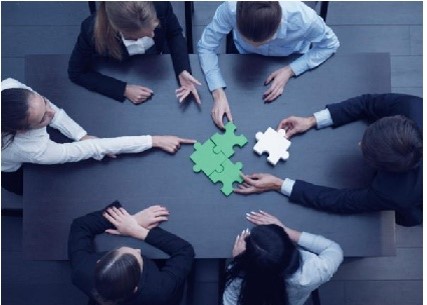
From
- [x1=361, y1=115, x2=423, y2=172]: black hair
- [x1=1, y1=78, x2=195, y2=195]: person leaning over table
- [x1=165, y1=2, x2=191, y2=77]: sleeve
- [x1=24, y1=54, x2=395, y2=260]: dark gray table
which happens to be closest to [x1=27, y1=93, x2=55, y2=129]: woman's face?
[x1=1, y1=78, x2=195, y2=195]: person leaning over table

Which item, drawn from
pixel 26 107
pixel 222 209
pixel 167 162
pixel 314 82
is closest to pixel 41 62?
pixel 26 107

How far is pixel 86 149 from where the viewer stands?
1872mm

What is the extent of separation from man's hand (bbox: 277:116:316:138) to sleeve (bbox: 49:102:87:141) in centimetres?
77

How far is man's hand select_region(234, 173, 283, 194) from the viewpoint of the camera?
6.11 feet

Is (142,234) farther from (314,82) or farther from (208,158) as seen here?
(314,82)

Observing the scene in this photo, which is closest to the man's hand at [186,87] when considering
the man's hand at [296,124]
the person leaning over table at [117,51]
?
the person leaning over table at [117,51]

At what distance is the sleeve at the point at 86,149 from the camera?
1876 mm

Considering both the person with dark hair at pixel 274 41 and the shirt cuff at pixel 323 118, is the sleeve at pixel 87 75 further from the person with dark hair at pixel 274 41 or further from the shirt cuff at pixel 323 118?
the shirt cuff at pixel 323 118

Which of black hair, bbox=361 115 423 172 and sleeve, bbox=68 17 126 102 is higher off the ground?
sleeve, bbox=68 17 126 102

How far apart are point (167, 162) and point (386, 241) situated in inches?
33.8

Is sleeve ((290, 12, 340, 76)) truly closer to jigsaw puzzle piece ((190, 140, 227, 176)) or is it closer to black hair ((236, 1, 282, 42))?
black hair ((236, 1, 282, 42))

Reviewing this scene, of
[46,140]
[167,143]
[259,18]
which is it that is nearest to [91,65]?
[46,140]

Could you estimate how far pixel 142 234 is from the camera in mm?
1836

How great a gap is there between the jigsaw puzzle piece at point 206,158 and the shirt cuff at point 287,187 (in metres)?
0.24
